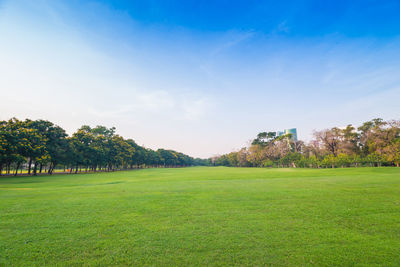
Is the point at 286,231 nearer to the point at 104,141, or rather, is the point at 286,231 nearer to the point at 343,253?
the point at 343,253

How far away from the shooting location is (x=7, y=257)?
3.27 meters

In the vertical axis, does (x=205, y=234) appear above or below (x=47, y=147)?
below

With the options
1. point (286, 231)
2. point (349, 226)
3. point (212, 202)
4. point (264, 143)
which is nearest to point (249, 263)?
point (286, 231)

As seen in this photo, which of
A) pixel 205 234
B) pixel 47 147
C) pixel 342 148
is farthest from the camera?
pixel 342 148

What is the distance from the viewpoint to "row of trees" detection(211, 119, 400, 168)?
1496 inches

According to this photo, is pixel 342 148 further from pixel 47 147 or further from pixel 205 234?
pixel 47 147

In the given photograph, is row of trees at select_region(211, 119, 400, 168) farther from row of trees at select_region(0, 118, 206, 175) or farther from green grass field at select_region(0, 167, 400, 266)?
row of trees at select_region(0, 118, 206, 175)

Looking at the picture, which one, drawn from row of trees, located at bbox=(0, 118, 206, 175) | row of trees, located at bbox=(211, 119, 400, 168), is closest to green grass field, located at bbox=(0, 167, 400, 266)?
row of trees, located at bbox=(0, 118, 206, 175)

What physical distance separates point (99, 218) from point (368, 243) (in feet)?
22.6

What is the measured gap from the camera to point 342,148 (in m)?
47.3

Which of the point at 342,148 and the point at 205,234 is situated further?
the point at 342,148

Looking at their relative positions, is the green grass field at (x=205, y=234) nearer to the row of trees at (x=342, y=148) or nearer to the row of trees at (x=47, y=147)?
the row of trees at (x=47, y=147)

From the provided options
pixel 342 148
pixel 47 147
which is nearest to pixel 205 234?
pixel 47 147

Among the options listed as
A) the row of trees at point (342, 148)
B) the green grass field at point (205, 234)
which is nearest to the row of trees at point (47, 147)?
the green grass field at point (205, 234)
